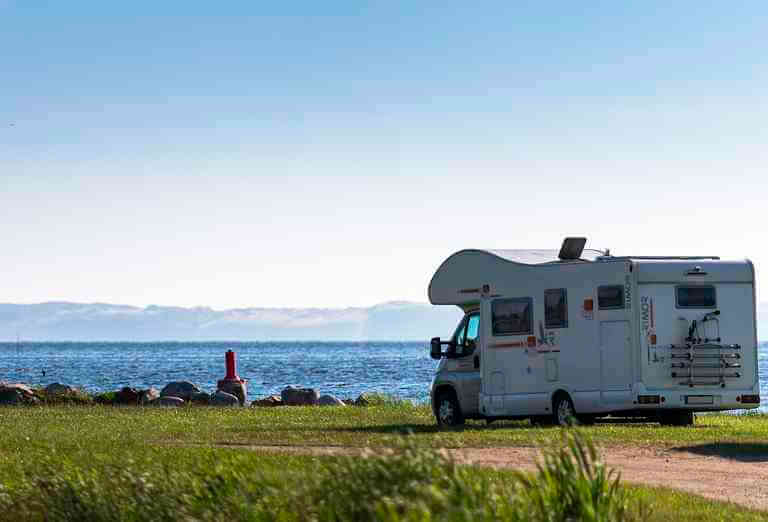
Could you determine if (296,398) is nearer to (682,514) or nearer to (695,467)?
(695,467)

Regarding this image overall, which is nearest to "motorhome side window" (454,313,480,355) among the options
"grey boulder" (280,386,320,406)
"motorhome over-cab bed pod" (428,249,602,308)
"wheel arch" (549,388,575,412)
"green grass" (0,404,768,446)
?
"motorhome over-cab bed pod" (428,249,602,308)

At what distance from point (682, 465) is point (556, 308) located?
6558 millimetres

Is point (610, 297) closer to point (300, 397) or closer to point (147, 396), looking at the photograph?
point (300, 397)

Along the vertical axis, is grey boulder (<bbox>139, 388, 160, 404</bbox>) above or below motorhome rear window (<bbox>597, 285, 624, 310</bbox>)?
below

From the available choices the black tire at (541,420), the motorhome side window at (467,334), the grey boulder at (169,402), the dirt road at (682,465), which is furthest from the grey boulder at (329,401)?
the dirt road at (682,465)

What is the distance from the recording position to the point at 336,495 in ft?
30.4

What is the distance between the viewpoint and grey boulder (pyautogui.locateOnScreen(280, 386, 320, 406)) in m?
35.3

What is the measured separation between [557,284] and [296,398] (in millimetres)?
13683

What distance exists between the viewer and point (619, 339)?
2247 cm

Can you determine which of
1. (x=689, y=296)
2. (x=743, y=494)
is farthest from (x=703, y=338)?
(x=743, y=494)

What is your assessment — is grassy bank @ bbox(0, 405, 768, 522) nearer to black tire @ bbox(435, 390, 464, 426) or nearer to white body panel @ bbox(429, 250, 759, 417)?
white body panel @ bbox(429, 250, 759, 417)

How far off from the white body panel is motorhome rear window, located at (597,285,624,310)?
0.17 ft

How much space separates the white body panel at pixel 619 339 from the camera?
2225cm

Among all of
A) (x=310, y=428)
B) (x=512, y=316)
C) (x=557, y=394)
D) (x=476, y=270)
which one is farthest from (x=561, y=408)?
(x=310, y=428)
